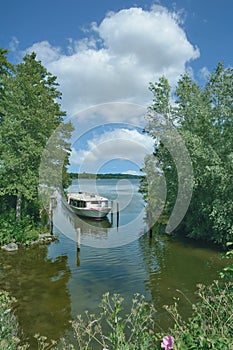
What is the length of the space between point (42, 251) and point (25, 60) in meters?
12.3

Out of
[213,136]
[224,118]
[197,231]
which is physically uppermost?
[224,118]

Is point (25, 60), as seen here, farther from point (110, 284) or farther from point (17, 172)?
point (110, 284)

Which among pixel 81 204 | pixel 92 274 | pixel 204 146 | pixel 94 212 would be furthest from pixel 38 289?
pixel 81 204

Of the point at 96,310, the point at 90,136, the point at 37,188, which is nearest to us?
the point at 96,310

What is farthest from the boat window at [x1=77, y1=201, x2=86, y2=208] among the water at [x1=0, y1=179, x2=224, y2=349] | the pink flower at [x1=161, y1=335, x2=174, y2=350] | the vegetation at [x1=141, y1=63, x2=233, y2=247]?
the pink flower at [x1=161, y1=335, x2=174, y2=350]

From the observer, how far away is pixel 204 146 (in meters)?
15.5

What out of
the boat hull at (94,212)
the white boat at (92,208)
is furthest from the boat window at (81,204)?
the boat hull at (94,212)

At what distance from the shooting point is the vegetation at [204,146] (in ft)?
48.1

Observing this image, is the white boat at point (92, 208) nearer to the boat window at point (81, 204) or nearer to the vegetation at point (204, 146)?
the boat window at point (81, 204)

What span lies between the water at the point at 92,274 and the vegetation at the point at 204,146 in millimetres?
1790

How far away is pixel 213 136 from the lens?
15.5 m

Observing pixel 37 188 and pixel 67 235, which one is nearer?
pixel 37 188

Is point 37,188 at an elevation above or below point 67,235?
above

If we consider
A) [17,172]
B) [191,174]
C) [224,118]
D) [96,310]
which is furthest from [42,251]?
[224,118]
